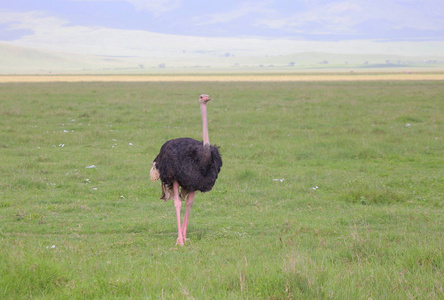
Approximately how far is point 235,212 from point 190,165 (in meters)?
2.16

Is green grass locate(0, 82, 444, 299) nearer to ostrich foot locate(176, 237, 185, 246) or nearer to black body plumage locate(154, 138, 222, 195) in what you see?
ostrich foot locate(176, 237, 185, 246)

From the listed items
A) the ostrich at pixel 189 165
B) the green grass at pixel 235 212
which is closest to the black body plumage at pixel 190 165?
the ostrich at pixel 189 165

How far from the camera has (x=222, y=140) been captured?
1820 centimetres

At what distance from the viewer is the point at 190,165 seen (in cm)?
841

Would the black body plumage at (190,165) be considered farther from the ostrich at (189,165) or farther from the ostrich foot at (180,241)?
the ostrich foot at (180,241)

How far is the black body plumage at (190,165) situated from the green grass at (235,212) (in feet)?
2.83

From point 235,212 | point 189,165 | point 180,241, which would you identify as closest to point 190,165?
point 189,165

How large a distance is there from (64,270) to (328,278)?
108 inches

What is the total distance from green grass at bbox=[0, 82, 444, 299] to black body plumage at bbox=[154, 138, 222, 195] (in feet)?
2.83

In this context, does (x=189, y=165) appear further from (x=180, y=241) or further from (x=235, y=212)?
(x=235, y=212)

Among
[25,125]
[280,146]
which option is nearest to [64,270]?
[280,146]

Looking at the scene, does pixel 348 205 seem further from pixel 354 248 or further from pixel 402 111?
pixel 402 111

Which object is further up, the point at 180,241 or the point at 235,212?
the point at 180,241


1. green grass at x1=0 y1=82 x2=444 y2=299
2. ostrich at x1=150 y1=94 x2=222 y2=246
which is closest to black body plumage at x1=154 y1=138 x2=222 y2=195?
ostrich at x1=150 y1=94 x2=222 y2=246
